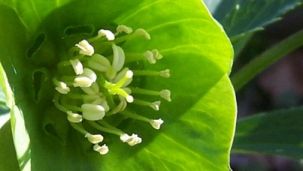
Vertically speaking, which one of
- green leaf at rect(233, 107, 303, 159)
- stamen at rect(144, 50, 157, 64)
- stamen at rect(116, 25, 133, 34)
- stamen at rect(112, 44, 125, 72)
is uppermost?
stamen at rect(116, 25, 133, 34)

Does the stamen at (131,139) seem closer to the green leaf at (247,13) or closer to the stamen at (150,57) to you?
the stamen at (150,57)

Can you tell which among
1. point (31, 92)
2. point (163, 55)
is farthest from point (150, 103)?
point (31, 92)

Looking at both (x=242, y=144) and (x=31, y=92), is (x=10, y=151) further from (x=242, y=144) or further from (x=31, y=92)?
(x=242, y=144)

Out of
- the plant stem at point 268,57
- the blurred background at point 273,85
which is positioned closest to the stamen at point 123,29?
the plant stem at point 268,57

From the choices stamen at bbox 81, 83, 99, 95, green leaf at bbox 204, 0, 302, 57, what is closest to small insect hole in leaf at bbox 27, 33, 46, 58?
stamen at bbox 81, 83, 99, 95

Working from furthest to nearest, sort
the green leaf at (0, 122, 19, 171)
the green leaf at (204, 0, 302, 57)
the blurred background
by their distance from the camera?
the blurred background < the green leaf at (204, 0, 302, 57) < the green leaf at (0, 122, 19, 171)

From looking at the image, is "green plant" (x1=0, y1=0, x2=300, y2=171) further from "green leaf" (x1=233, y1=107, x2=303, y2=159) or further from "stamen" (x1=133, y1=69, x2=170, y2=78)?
"green leaf" (x1=233, y1=107, x2=303, y2=159)

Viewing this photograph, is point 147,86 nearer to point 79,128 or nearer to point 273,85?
point 79,128
